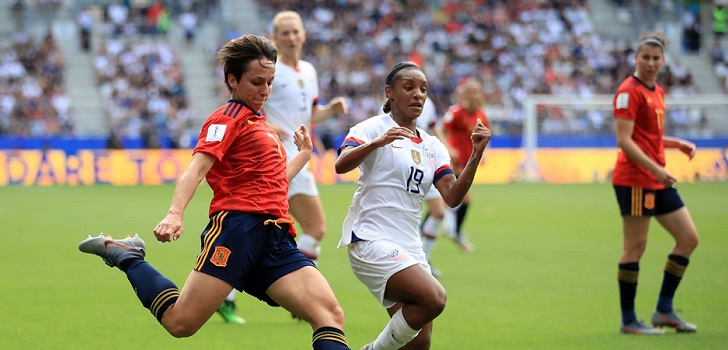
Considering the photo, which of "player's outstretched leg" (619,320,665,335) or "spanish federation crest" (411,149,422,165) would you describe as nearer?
"spanish federation crest" (411,149,422,165)

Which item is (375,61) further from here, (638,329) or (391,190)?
(391,190)

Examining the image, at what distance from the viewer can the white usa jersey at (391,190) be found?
6562 mm

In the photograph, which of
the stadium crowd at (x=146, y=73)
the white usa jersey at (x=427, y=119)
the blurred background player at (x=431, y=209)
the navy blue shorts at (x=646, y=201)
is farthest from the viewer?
the stadium crowd at (x=146, y=73)

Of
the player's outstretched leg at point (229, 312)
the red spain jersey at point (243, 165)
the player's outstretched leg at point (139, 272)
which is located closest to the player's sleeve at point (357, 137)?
the red spain jersey at point (243, 165)

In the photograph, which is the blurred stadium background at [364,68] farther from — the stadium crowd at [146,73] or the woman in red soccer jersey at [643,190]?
the woman in red soccer jersey at [643,190]

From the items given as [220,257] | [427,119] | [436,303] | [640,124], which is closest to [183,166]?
[427,119]

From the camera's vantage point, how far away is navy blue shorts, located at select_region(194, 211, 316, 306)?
5.79 m

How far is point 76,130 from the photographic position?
33.7 m

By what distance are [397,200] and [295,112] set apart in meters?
3.27

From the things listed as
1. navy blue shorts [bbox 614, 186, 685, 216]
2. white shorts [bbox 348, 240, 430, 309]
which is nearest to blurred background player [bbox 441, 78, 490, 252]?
navy blue shorts [bbox 614, 186, 685, 216]

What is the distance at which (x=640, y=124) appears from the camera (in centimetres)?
875

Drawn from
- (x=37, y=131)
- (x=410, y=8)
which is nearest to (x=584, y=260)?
(x=37, y=131)

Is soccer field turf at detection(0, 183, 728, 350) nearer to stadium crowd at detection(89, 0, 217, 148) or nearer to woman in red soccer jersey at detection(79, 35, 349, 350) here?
woman in red soccer jersey at detection(79, 35, 349, 350)

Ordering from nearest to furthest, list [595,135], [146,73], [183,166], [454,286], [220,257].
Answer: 1. [220,257]
2. [454,286]
3. [183,166]
4. [595,135]
5. [146,73]
